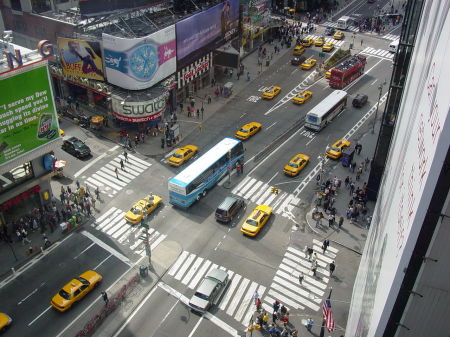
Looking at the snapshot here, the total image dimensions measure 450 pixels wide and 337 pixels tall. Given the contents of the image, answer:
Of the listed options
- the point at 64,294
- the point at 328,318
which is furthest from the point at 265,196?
the point at 64,294

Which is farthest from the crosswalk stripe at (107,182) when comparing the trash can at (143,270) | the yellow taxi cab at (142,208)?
the trash can at (143,270)

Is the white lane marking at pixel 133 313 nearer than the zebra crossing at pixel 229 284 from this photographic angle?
Yes

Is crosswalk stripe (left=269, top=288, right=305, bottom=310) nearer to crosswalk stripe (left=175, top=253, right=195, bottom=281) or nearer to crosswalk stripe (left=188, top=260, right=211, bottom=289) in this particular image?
crosswalk stripe (left=188, top=260, right=211, bottom=289)

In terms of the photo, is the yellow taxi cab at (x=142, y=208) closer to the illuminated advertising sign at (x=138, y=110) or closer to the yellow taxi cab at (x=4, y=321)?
the illuminated advertising sign at (x=138, y=110)

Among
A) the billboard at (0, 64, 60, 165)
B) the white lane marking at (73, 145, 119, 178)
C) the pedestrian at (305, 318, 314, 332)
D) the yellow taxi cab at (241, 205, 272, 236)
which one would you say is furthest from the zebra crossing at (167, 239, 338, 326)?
the white lane marking at (73, 145, 119, 178)

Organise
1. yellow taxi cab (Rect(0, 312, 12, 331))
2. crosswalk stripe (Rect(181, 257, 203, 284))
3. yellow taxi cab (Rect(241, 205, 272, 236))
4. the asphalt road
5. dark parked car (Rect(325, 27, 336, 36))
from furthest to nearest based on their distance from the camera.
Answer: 1. dark parked car (Rect(325, 27, 336, 36))
2. yellow taxi cab (Rect(241, 205, 272, 236))
3. crosswalk stripe (Rect(181, 257, 203, 284))
4. the asphalt road
5. yellow taxi cab (Rect(0, 312, 12, 331))
